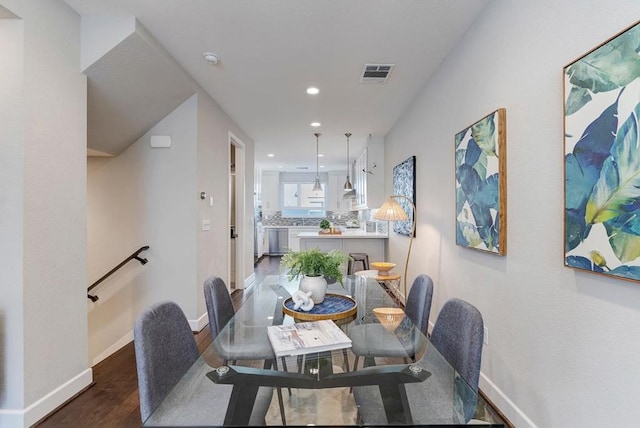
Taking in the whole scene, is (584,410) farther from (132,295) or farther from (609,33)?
(132,295)

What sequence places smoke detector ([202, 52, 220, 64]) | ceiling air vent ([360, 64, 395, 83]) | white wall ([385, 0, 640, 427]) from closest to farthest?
1. white wall ([385, 0, 640, 427])
2. smoke detector ([202, 52, 220, 64])
3. ceiling air vent ([360, 64, 395, 83])

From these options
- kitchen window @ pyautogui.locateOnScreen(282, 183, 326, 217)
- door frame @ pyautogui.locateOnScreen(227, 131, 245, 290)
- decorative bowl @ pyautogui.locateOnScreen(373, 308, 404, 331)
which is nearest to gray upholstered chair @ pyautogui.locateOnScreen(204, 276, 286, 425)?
decorative bowl @ pyautogui.locateOnScreen(373, 308, 404, 331)

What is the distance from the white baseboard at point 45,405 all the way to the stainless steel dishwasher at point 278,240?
7178 mm

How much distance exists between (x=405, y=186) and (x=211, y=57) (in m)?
2.63

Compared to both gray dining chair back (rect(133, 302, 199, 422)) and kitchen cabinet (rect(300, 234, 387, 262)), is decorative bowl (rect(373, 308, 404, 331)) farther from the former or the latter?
kitchen cabinet (rect(300, 234, 387, 262))

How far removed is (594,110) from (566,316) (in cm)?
88

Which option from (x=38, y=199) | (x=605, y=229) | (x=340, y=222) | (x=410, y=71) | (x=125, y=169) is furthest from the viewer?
(x=340, y=222)

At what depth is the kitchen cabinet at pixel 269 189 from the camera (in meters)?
9.73

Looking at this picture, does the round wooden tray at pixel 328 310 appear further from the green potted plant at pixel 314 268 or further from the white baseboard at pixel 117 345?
the white baseboard at pixel 117 345

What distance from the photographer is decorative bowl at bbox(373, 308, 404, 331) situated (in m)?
1.68

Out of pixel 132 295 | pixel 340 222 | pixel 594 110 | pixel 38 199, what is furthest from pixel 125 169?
pixel 340 222

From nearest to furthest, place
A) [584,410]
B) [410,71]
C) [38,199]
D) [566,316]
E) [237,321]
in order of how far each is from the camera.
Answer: [584,410] < [566,316] < [237,321] < [38,199] < [410,71]

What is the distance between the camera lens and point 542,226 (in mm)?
1596

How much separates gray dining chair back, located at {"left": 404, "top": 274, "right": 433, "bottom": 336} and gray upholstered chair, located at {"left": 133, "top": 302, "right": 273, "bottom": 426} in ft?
3.72
